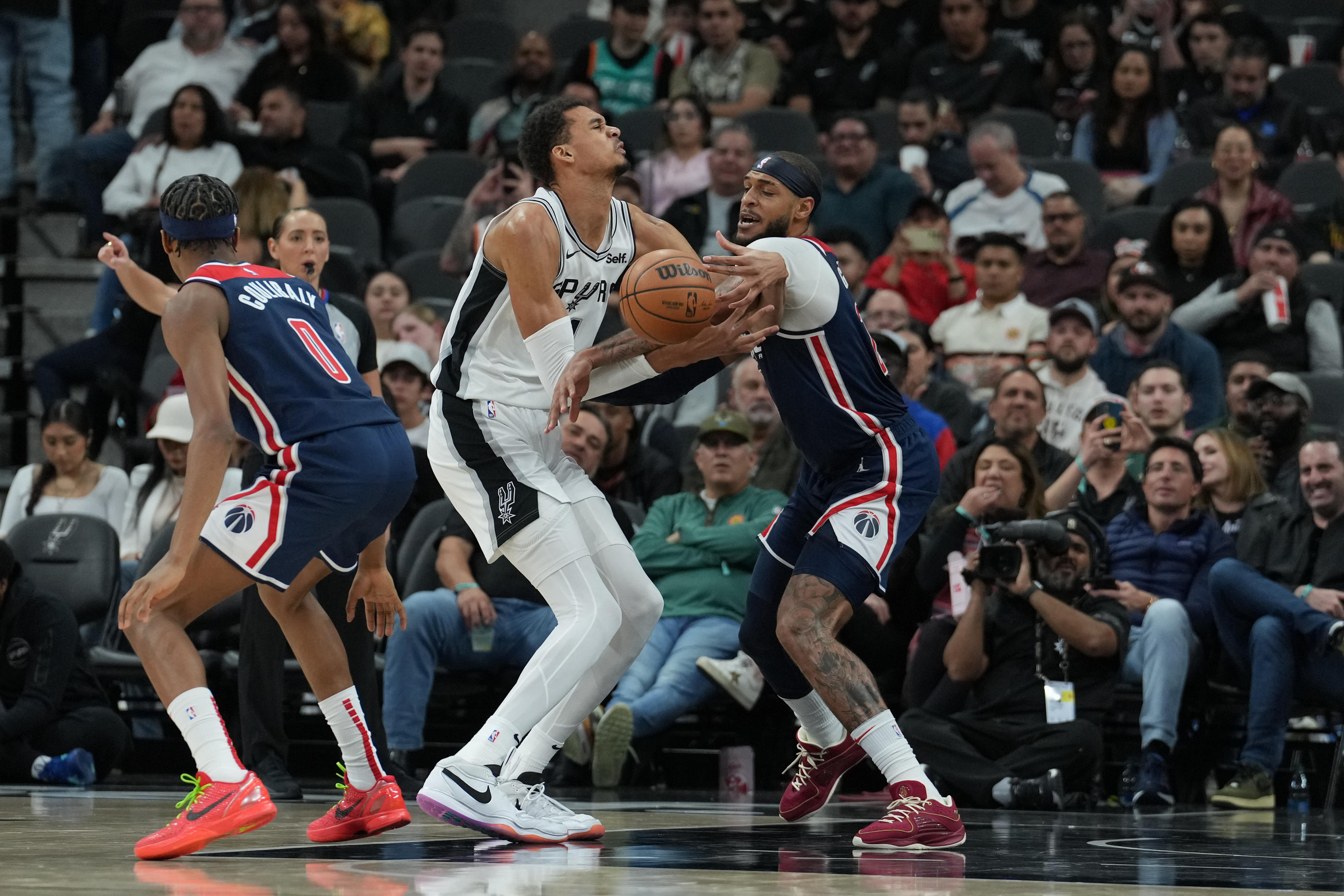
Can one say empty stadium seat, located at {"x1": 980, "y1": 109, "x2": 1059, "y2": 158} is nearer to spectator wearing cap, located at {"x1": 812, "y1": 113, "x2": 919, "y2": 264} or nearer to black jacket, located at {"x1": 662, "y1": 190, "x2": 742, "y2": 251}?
spectator wearing cap, located at {"x1": 812, "y1": 113, "x2": 919, "y2": 264}

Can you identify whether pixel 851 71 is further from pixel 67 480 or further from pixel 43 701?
pixel 43 701

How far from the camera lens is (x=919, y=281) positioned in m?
10.5

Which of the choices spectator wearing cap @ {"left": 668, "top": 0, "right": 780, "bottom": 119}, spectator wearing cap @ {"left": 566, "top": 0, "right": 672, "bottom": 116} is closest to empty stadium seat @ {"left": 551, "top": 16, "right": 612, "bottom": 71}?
spectator wearing cap @ {"left": 566, "top": 0, "right": 672, "bottom": 116}

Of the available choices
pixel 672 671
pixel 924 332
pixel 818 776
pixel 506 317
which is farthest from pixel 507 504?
pixel 924 332

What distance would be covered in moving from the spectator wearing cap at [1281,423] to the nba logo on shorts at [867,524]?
3838 mm

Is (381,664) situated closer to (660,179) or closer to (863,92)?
(660,179)

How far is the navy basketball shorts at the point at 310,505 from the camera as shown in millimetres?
4699

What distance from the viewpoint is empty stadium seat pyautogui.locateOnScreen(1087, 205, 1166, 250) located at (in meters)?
10.8

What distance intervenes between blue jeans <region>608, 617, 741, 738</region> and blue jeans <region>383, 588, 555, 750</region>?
0.48 metres

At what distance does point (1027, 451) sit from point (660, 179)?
462 cm

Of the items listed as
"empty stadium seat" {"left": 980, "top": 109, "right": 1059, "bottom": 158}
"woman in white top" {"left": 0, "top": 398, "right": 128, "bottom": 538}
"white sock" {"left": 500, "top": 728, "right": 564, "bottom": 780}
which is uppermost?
"empty stadium seat" {"left": 980, "top": 109, "right": 1059, "bottom": 158}

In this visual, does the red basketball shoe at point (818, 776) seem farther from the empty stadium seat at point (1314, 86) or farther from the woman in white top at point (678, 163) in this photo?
the empty stadium seat at point (1314, 86)

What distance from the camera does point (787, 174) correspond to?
17.4ft

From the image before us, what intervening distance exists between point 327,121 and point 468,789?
9483 millimetres
